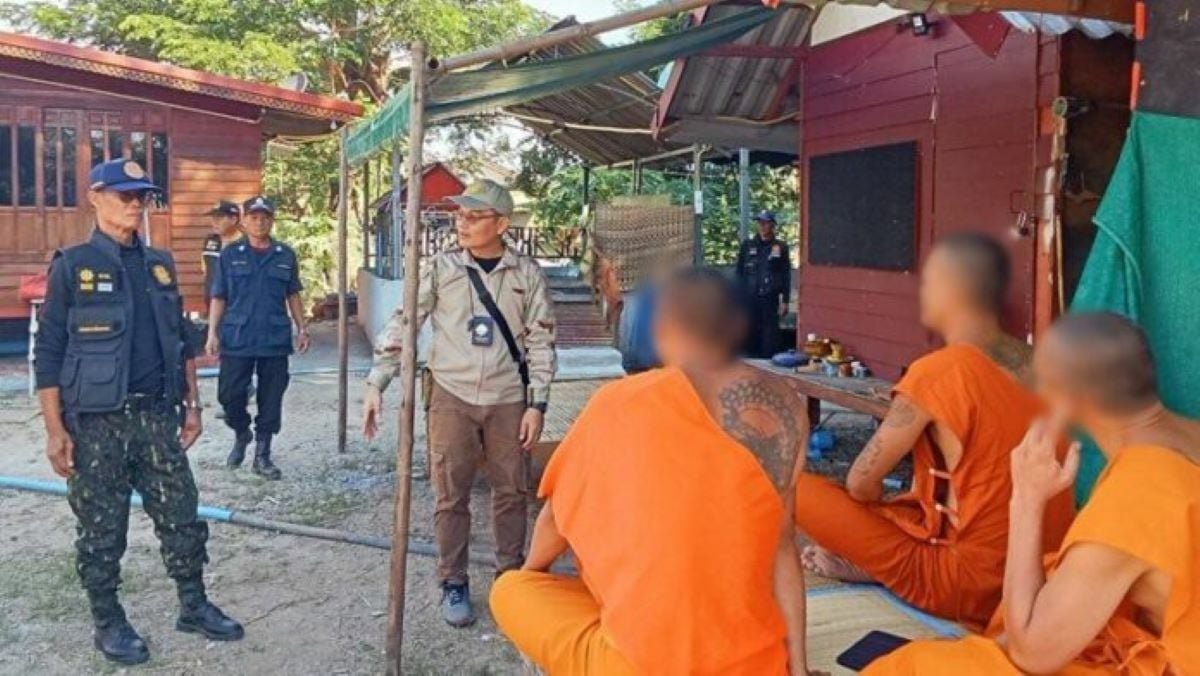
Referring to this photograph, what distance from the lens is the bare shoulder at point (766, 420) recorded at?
196 cm

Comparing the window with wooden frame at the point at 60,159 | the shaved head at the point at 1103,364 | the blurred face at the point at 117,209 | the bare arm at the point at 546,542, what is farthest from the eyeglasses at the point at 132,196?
the window with wooden frame at the point at 60,159

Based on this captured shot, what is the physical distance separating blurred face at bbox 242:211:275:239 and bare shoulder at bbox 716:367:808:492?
198 inches

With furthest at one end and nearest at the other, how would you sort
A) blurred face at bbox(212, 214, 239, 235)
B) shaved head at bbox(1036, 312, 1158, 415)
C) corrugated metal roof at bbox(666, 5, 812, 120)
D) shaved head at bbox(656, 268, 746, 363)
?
blurred face at bbox(212, 214, 239, 235) < corrugated metal roof at bbox(666, 5, 812, 120) < shaved head at bbox(656, 268, 746, 363) < shaved head at bbox(1036, 312, 1158, 415)

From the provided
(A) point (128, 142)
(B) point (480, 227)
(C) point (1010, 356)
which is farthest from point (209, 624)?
(A) point (128, 142)

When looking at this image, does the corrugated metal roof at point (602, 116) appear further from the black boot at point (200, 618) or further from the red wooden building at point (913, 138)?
the black boot at point (200, 618)

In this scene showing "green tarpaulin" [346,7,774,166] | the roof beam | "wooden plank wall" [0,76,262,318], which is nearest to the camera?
"green tarpaulin" [346,7,774,166]

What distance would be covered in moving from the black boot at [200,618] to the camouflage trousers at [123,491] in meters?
0.05

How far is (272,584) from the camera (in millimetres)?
4480

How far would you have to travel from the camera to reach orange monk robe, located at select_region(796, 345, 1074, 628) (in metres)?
2.73

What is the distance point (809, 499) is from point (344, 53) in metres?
17.1

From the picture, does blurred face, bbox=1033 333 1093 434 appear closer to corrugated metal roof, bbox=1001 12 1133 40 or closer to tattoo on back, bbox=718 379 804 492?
tattoo on back, bbox=718 379 804 492

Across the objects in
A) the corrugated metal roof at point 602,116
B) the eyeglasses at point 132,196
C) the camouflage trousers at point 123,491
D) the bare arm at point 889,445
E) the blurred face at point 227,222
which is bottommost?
the camouflage trousers at point 123,491

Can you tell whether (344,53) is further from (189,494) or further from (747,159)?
(189,494)

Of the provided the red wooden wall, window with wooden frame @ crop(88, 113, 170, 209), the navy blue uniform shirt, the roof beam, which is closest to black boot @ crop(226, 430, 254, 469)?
the navy blue uniform shirt
